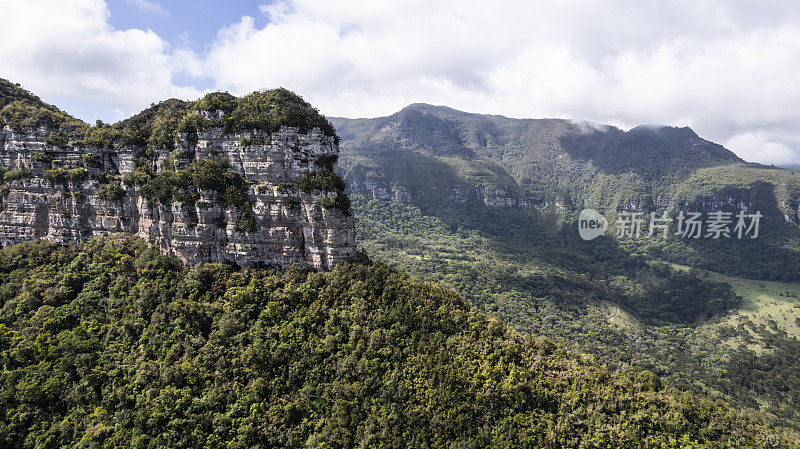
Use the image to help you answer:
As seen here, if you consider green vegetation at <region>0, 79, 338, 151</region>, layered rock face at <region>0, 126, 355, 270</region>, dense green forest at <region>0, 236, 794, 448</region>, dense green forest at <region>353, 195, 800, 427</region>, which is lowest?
dense green forest at <region>353, 195, 800, 427</region>

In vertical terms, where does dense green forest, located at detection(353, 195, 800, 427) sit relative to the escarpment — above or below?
below

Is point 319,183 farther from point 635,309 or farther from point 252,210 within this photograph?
point 635,309

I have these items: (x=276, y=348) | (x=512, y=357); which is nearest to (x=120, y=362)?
(x=276, y=348)

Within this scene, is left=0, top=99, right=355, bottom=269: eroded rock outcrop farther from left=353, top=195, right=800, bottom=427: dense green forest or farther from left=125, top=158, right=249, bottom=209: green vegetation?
left=353, top=195, right=800, bottom=427: dense green forest

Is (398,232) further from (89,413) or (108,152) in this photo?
(89,413)

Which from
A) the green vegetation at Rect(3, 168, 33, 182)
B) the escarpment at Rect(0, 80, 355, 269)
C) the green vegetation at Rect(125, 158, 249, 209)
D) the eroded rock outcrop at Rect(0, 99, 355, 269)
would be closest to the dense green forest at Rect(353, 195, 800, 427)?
the eroded rock outcrop at Rect(0, 99, 355, 269)
